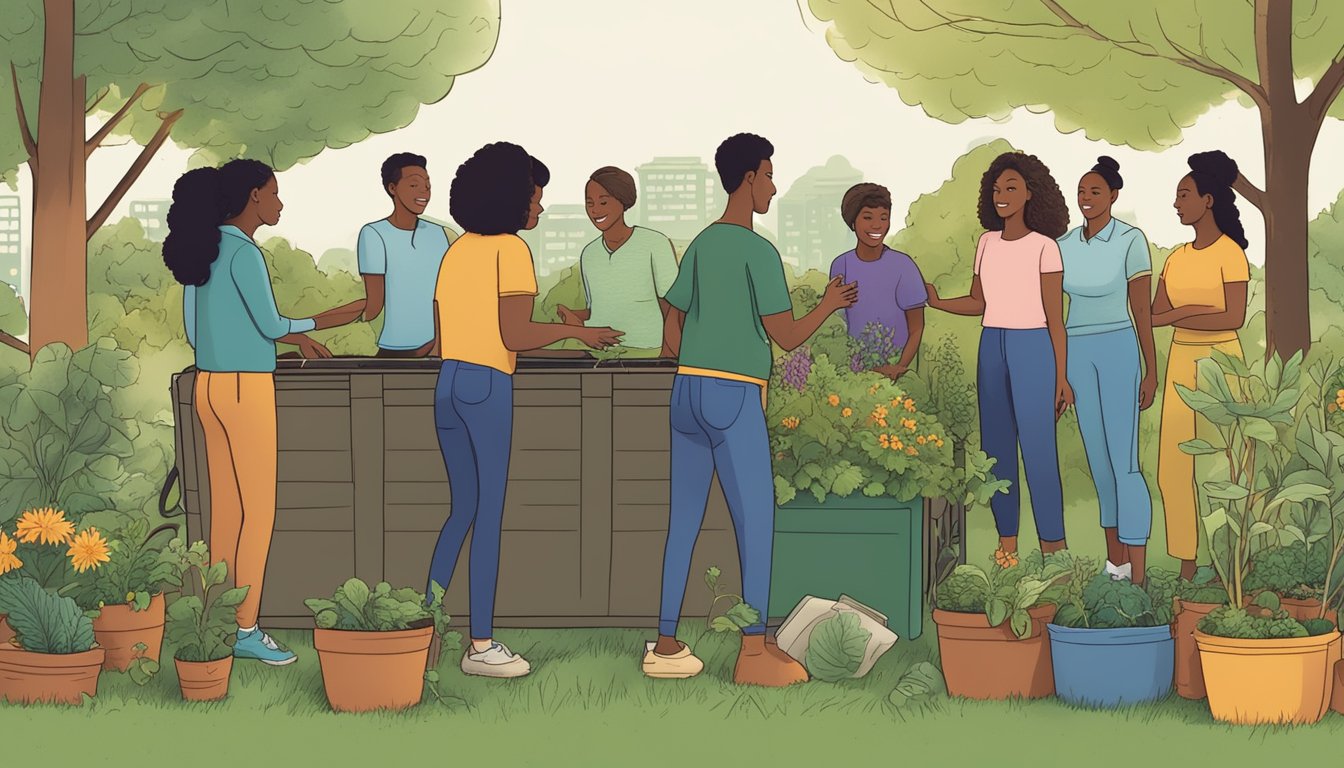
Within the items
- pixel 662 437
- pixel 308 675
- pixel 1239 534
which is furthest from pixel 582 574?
pixel 1239 534

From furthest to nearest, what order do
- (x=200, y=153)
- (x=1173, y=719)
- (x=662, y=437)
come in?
(x=200, y=153) < (x=662, y=437) < (x=1173, y=719)

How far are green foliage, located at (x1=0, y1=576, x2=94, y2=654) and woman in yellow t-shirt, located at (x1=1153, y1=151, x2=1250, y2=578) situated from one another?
16.7 feet

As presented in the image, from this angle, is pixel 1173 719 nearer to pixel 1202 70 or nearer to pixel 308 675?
pixel 308 675

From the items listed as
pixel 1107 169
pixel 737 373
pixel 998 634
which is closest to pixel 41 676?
pixel 737 373

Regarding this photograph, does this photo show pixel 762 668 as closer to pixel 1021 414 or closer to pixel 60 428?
pixel 1021 414

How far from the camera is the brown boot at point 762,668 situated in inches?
274

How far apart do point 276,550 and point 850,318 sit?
2.92 meters

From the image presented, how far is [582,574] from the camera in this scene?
25.9ft

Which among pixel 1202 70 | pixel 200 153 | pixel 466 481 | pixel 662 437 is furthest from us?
pixel 200 153

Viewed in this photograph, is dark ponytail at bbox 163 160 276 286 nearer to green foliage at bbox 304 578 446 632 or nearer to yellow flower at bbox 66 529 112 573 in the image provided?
yellow flower at bbox 66 529 112 573

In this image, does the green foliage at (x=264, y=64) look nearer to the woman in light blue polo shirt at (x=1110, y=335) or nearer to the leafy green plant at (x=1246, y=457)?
the woman in light blue polo shirt at (x=1110, y=335)

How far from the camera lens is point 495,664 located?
23.6ft

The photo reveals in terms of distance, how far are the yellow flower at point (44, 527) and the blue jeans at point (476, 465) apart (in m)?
1.49

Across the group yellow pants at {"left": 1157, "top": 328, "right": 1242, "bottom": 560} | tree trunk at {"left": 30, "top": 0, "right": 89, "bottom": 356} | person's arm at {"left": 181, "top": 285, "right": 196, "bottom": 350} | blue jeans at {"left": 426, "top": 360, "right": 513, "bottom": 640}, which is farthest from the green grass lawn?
tree trunk at {"left": 30, "top": 0, "right": 89, "bottom": 356}
